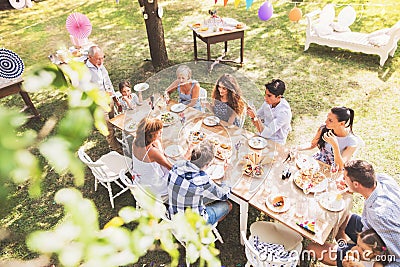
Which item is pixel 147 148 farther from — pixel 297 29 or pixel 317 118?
pixel 297 29

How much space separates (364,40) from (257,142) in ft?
13.5

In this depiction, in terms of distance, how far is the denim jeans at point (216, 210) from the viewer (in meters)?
2.81

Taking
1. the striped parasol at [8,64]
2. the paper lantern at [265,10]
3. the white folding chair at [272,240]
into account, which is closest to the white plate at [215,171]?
the white folding chair at [272,240]

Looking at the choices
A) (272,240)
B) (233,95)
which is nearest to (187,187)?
(272,240)

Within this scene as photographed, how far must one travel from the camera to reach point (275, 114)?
338cm

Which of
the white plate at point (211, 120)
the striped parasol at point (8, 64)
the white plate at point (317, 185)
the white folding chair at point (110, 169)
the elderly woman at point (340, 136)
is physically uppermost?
the striped parasol at point (8, 64)

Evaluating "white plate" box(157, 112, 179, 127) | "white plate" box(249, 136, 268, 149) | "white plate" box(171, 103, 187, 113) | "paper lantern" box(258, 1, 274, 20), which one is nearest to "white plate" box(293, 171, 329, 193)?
"white plate" box(249, 136, 268, 149)

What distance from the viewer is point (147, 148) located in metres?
2.90

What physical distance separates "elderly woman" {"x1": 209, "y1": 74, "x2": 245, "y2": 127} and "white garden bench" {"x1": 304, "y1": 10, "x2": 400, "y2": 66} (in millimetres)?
3340

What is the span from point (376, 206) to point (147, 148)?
1.94 meters

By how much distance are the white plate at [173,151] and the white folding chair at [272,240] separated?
1.00 metres

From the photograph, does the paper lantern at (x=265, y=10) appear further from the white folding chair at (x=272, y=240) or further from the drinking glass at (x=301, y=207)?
the white folding chair at (x=272, y=240)

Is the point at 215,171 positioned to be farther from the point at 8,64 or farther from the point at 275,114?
the point at 8,64

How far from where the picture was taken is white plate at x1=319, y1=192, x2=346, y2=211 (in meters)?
2.46
